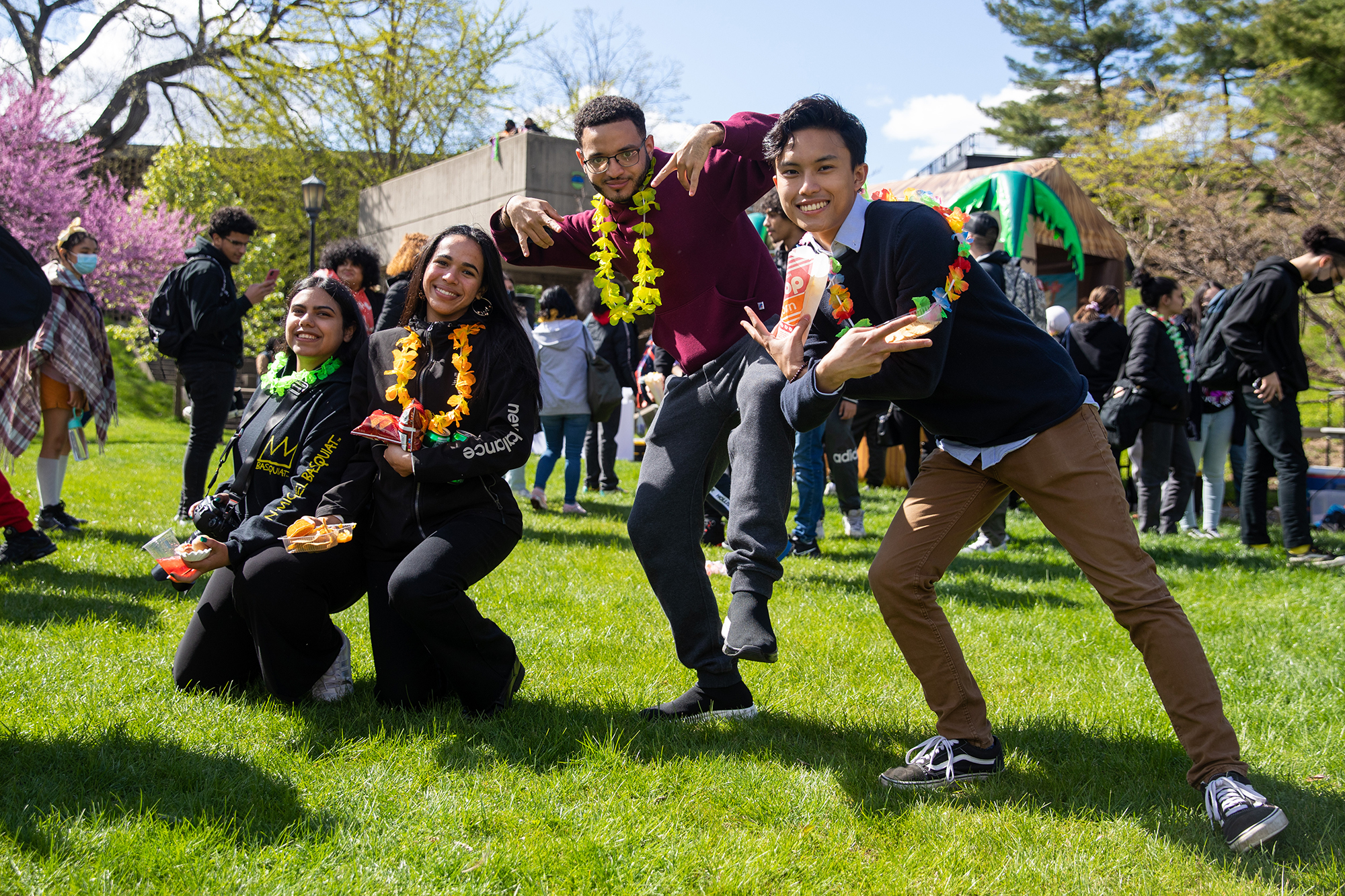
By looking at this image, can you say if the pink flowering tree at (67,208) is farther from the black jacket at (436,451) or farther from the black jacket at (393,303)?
the black jacket at (436,451)

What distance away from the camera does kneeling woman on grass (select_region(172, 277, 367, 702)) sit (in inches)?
136

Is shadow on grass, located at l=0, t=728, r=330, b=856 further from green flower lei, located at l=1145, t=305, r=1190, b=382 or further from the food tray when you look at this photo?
green flower lei, located at l=1145, t=305, r=1190, b=382

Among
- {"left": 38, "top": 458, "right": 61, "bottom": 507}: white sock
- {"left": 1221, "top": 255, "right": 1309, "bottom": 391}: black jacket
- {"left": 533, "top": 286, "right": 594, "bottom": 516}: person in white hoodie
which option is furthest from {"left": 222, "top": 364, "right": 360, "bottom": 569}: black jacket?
{"left": 1221, "top": 255, "right": 1309, "bottom": 391}: black jacket

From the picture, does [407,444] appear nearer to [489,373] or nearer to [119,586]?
[489,373]

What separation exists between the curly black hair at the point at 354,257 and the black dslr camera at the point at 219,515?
290 cm

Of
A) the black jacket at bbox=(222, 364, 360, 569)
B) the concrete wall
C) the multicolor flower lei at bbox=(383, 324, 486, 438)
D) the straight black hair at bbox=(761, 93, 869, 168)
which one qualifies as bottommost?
the black jacket at bbox=(222, 364, 360, 569)

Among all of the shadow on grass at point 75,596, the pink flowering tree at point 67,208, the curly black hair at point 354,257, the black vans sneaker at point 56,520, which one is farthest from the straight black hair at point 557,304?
the pink flowering tree at point 67,208

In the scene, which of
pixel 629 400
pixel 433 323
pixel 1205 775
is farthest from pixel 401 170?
pixel 1205 775

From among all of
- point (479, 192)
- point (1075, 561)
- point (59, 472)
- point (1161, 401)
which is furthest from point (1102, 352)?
point (479, 192)

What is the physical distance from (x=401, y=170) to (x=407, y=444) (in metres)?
29.1

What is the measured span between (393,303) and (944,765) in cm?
440

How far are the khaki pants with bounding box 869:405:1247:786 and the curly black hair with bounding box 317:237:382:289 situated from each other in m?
4.60

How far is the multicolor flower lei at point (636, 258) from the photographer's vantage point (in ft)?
11.3

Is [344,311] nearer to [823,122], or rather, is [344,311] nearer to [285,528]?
[285,528]
